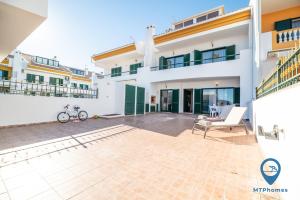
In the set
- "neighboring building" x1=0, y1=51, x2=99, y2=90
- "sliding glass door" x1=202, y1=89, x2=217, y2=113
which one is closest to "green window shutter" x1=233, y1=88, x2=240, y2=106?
"sliding glass door" x1=202, y1=89, x2=217, y2=113

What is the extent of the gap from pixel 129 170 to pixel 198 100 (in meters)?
11.2

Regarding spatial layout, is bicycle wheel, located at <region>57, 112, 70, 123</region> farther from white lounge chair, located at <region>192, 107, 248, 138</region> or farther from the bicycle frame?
white lounge chair, located at <region>192, 107, 248, 138</region>

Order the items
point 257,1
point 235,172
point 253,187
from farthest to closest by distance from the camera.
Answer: point 257,1 < point 235,172 < point 253,187

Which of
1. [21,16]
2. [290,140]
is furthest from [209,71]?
[21,16]

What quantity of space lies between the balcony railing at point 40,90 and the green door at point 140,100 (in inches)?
161

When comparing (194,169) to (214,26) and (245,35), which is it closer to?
(214,26)

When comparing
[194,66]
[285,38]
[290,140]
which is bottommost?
[290,140]

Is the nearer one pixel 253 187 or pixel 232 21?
pixel 253 187

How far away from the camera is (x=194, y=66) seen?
11.2 meters

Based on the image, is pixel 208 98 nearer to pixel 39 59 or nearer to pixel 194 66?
pixel 194 66

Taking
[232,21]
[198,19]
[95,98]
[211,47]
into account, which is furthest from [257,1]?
[95,98]

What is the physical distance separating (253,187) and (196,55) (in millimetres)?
10952

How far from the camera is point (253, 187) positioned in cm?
215

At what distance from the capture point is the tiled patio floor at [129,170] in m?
2.02
